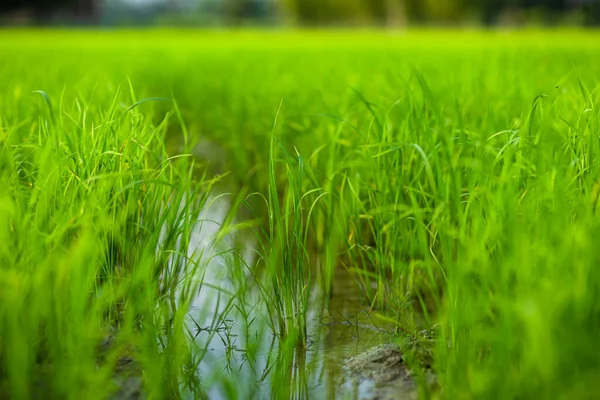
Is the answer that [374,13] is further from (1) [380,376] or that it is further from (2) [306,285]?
(1) [380,376]

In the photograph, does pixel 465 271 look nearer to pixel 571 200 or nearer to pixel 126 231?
pixel 571 200

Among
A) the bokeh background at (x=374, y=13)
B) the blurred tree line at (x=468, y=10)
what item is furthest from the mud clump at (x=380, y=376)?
the blurred tree line at (x=468, y=10)

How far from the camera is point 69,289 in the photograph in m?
1.46

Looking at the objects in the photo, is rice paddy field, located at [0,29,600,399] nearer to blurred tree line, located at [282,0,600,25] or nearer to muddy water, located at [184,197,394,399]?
muddy water, located at [184,197,394,399]

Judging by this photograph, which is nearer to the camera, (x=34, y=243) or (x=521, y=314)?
(x=521, y=314)

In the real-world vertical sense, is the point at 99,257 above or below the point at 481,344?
above

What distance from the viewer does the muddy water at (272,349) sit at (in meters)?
1.55

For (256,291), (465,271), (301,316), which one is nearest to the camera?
(465,271)

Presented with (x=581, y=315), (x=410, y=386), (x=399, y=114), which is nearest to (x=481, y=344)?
(x=410, y=386)

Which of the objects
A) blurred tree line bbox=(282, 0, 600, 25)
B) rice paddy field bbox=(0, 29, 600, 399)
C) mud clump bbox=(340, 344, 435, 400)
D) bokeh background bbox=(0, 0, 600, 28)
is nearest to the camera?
rice paddy field bbox=(0, 29, 600, 399)

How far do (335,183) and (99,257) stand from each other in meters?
1.02

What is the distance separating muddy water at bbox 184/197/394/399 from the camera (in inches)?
61.2

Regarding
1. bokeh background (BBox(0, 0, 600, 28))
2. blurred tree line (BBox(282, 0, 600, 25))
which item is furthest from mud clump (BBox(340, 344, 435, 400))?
blurred tree line (BBox(282, 0, 600, 25))

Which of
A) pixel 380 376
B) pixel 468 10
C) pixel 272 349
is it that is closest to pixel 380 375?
pixel 380 376
